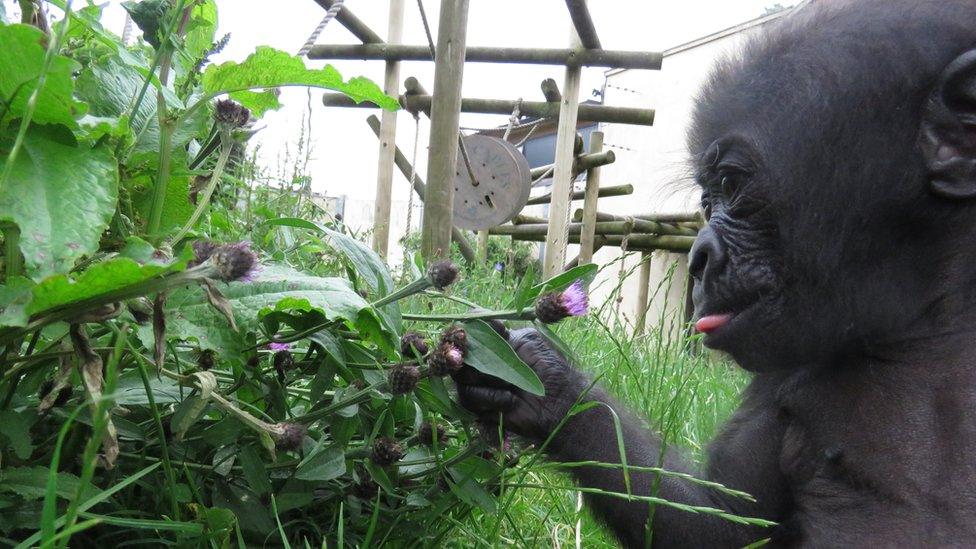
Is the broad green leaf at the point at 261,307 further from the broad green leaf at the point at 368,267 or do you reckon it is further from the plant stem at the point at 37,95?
the plant stem at the point at 37,95

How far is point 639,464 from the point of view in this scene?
6.15 ft

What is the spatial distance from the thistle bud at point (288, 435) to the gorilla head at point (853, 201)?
2.89ft

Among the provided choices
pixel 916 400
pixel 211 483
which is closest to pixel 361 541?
pixel 211 483

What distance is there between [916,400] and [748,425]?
0.40 metres

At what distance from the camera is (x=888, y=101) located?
5.68ft

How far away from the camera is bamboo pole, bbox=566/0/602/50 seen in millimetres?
6293

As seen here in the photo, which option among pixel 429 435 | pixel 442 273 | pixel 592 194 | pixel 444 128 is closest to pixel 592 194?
pixel 592 194

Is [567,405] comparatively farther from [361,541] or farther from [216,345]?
[216,345]

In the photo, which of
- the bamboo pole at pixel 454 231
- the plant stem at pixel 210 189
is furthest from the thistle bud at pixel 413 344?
the bamboo pole at pixel 454 231

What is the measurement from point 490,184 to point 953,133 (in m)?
5.54

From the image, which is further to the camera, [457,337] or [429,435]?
[429,435]

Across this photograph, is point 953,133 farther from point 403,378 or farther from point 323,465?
point 323,465

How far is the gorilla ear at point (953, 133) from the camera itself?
1634mm

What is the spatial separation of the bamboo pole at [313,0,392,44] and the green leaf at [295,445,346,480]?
20.4 ft
